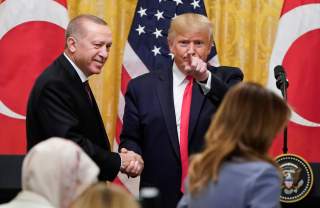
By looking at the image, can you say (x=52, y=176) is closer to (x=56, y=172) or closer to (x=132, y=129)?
(x=56, y=172)

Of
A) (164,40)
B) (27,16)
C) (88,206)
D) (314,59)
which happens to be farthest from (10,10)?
(88,206)

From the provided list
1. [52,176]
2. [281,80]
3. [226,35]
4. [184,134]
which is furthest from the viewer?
[226,35]

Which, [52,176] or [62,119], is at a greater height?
[52,176]

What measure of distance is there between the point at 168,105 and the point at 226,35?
162cm

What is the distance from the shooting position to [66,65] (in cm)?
503

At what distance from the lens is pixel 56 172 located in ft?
10.8

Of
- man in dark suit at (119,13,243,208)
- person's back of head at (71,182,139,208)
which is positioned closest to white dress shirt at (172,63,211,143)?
man in dark suit at (119,13,243,208)

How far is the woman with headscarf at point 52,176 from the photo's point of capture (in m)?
3.28

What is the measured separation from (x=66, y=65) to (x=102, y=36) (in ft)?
0.92

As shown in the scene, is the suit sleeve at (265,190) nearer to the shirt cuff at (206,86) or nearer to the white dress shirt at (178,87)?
the shirt cuff at (206,86)

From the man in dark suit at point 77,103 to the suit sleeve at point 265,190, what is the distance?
1617 millimetres

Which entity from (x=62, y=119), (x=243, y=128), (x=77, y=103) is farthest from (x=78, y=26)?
(x=243, y=128)

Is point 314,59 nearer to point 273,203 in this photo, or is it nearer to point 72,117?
point 72,117

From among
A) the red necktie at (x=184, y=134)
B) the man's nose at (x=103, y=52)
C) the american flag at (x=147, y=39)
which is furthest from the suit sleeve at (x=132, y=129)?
the american flag at (x=147, y=39)
